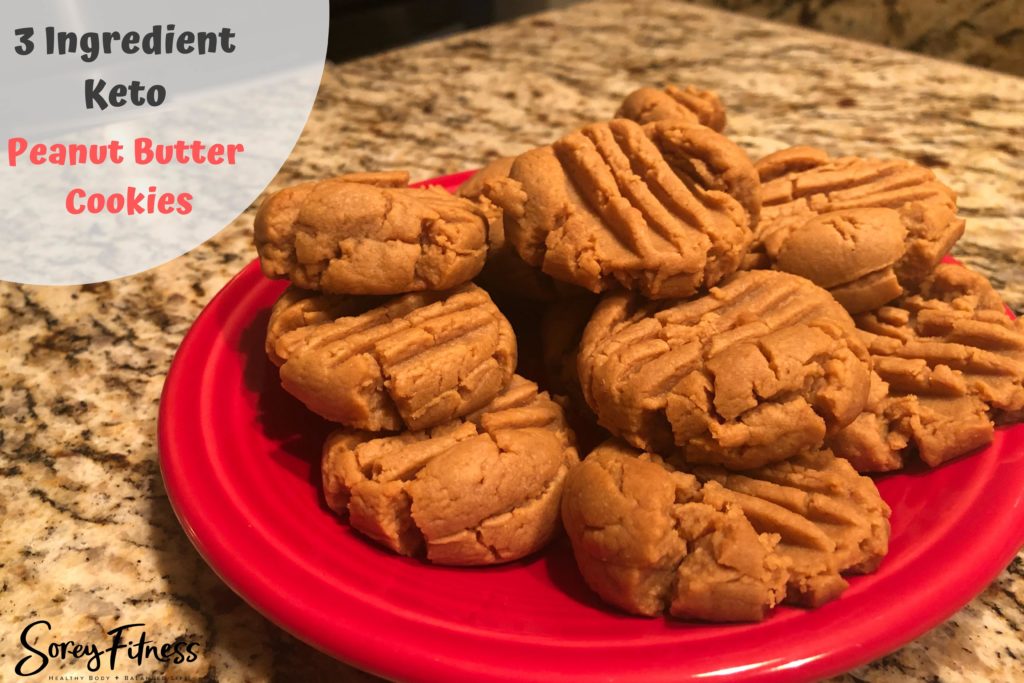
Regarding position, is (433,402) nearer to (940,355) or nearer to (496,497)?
(496,497)

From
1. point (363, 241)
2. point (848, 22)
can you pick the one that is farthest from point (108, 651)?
point (848, 22)

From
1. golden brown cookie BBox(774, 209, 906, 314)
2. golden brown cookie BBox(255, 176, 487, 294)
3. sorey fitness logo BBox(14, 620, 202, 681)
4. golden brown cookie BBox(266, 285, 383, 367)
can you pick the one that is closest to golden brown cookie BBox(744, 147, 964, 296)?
golden brown cookie BBox(774, 209, 906, 314)

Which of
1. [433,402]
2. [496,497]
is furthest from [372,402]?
[496,497]

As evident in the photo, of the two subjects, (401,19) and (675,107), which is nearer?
(675,107)

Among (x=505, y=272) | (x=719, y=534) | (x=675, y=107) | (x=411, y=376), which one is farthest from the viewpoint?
(x=675, y=107)

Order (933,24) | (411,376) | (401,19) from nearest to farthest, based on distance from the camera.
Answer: (411,376)
(933,24)
(401,19)

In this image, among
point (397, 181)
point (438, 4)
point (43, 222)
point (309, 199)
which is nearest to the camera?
point (309, 199)

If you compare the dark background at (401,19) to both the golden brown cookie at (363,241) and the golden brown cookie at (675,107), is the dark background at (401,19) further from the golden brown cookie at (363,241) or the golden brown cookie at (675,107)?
the golden brown cookie at (363,241)

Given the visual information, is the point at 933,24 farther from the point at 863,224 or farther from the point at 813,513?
the point at 813,513
